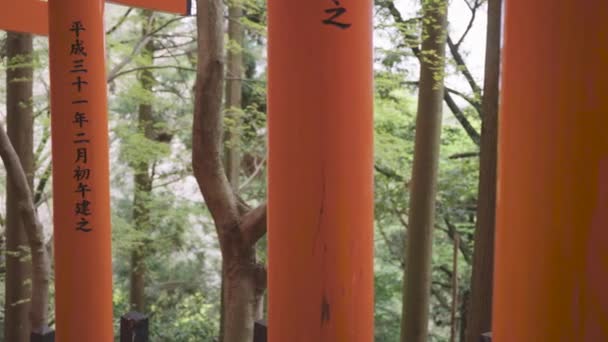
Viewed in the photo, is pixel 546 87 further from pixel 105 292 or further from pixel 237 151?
pixel 237 151

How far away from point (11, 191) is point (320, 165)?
8069 mm

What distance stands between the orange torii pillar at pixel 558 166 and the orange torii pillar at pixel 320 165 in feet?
1.73

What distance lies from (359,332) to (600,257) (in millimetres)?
837

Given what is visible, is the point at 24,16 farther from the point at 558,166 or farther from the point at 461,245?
the point at 461,245

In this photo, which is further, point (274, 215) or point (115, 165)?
point (115, 165)

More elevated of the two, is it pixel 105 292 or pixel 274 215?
pixel 274 215

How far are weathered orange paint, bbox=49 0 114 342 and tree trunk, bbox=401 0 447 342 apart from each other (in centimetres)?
477

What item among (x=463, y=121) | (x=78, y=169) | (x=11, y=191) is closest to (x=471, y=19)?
(x=463, y=121)

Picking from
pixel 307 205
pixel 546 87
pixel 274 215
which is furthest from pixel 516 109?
pixel 274 215

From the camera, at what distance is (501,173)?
5.09ft

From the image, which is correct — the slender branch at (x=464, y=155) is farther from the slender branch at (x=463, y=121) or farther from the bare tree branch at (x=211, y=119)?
the bare tree branch at (x=211, y=119)

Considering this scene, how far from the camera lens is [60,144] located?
3830mm

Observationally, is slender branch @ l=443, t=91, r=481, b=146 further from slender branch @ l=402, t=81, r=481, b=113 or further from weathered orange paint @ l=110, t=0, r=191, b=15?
weathered orange paint @ l=110, t=0, r=191, b=15

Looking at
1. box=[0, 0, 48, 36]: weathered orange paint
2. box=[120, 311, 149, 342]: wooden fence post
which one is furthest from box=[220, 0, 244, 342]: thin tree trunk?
box=[120, 311, 149, 342]: wooden fence post
